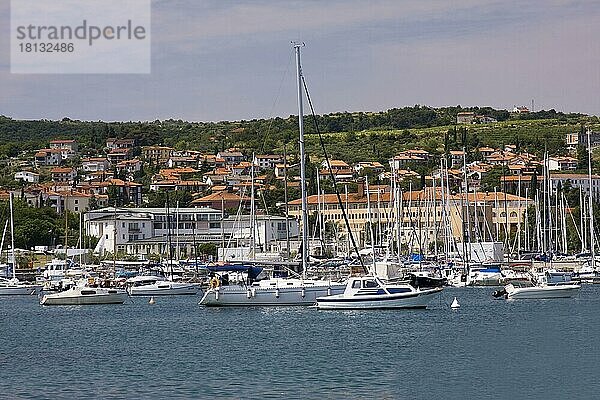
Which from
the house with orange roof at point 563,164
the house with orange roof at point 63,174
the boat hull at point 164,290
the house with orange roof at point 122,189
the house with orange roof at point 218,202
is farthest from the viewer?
the house with orange roof at point 63,174

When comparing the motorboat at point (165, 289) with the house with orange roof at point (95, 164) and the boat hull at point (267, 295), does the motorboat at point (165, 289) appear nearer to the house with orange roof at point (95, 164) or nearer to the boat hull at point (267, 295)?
the boat hull at point (267, 295)

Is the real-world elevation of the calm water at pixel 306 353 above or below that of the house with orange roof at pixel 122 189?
below

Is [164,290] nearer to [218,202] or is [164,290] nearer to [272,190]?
[218,202]

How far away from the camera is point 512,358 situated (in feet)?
88.4

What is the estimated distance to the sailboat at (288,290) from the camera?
39844 millimetres

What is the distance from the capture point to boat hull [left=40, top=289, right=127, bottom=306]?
4803 centimetres

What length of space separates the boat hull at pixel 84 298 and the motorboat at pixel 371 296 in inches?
512

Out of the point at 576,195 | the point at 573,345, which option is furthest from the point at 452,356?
the point at 576,195

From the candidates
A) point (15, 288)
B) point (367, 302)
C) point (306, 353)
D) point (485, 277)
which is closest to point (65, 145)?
point (15, 288)

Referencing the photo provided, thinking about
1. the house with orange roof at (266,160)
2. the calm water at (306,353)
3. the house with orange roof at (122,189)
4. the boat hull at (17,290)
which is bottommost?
the calm water at (306,353)

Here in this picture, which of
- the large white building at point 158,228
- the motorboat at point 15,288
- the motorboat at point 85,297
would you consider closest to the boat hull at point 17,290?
the motorboat at point 15,288

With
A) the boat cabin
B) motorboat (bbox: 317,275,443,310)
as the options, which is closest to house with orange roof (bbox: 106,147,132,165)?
the boat cabin

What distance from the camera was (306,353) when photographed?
93.6ft

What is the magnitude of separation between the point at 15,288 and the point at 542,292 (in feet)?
93.2
